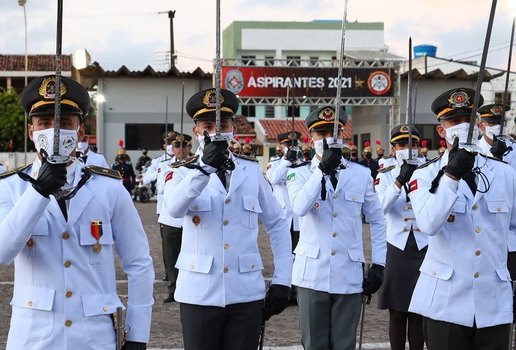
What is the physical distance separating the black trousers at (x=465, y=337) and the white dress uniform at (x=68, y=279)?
5.92 ft

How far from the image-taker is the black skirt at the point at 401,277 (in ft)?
23.5

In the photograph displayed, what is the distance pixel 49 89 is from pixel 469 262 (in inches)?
96.6

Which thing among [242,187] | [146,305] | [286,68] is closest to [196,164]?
[242,187]

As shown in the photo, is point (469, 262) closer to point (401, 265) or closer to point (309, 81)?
point (401, 265)

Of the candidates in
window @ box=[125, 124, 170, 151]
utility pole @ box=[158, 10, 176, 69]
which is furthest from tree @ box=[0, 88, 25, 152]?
window @ box=[125, 124, 170, 151]

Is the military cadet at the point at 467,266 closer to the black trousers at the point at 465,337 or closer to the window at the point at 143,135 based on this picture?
the black trousers at the point at 465,337

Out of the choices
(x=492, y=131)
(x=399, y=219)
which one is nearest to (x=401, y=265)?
(x=399, y=219)

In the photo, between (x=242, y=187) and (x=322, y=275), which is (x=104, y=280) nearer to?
(x=242, y=187)

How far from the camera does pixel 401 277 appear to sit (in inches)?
285

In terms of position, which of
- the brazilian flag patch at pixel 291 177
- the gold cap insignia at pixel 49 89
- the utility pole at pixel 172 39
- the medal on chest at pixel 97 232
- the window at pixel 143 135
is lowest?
the medal on chest at pixel 97 232

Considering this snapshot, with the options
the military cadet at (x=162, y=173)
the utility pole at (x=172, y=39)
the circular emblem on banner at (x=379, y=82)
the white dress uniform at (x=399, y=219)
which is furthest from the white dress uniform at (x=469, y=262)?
the utility pole at (x=172, y=39)

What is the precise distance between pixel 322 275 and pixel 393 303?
1252 mm

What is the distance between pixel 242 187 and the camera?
524 cm

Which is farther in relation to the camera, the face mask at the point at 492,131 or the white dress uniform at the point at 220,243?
the face mask at the point at 492,131
